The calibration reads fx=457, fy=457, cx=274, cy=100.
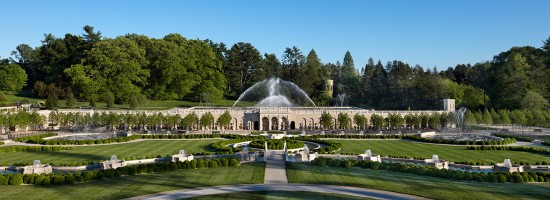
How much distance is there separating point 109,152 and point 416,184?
3137cm

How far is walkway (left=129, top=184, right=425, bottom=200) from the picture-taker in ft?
79.0

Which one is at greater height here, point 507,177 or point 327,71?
point 327,71

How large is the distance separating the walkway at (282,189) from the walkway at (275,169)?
151 cm

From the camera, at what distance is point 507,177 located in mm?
29500

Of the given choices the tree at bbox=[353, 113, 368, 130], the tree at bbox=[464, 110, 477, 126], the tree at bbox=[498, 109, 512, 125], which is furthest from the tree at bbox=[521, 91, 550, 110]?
the tree at bbox=[353, 113, 368, 130]

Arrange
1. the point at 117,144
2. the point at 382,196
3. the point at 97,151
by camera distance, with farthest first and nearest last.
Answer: the point at 117,144 < the point at 97,151 < the point at 382,196

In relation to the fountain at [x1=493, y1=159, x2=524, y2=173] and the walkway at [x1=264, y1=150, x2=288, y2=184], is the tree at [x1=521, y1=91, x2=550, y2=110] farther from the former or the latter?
the walkway at [x1=264, y1=150, x2=288, y2=184]

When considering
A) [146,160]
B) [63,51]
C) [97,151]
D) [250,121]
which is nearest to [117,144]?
[97,151]

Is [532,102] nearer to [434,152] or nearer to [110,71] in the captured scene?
[434,152]

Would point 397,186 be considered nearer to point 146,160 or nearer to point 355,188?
point 355,188

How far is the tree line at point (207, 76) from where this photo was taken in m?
95.2

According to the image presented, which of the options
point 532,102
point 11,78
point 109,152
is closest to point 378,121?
point 532,102

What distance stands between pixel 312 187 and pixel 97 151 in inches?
1148

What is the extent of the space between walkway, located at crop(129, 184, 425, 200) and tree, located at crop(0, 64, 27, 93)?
95.3 metres
